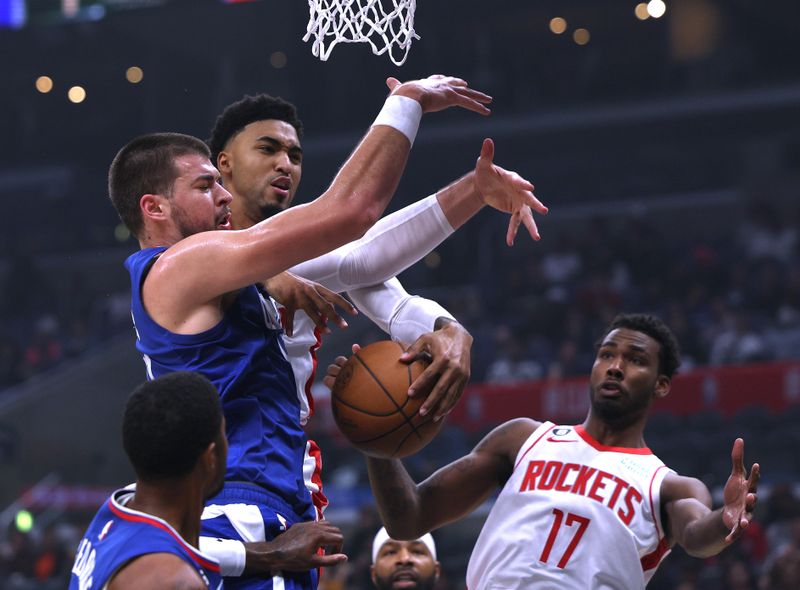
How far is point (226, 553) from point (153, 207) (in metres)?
0.95

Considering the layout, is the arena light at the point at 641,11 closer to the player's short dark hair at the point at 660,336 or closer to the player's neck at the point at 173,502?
the player's short dark hair at the point at 660,336

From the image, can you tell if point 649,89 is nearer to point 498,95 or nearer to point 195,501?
point 498,95

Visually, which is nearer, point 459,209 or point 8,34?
point 459,209

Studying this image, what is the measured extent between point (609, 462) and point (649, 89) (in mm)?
12859

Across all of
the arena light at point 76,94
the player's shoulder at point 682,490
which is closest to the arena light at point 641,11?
the arena light at point 76,94

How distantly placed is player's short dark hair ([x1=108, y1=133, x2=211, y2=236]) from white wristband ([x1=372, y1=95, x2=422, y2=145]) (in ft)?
1.74

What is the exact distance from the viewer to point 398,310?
3646mm

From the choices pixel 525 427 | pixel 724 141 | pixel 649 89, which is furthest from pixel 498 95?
pixel 525 427

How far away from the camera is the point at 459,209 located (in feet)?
12.3

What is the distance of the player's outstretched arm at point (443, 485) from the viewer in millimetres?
4035

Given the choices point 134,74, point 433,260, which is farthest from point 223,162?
point 134,74

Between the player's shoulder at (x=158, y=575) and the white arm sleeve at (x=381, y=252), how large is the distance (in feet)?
4.49

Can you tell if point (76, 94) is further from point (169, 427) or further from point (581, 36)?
point (169, 427)

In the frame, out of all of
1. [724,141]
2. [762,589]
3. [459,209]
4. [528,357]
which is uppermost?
[724,141]
